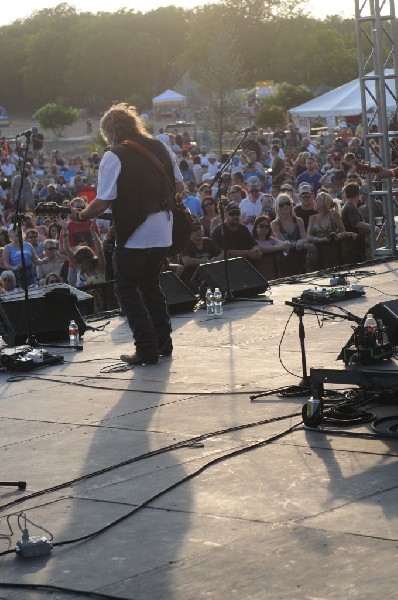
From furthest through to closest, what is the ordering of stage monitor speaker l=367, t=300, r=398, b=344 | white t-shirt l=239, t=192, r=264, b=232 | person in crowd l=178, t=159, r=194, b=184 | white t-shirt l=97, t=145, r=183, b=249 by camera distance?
person in crowd l=178, t=159, r=194, b=184 < white t-shirt l=239, t=192, r=264, b=232 < white t-shirt l=97, t=145, r=183, b=249 < stage monitor speaker l=367, t=300, r=398, b=344

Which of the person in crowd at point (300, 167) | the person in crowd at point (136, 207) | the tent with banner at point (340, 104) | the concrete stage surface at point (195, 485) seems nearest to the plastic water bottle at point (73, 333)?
the concrete stage surface at point (195, 485)

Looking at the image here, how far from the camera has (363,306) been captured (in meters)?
9.79

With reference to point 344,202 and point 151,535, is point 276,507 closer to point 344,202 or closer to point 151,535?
point 151,535

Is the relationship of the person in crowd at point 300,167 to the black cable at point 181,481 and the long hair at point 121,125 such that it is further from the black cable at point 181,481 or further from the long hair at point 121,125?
the black cable at point 181,481

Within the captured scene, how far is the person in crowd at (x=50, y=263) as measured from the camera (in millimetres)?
13562

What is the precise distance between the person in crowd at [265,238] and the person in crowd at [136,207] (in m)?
5.23

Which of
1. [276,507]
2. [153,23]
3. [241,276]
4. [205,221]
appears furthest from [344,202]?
[153,23]

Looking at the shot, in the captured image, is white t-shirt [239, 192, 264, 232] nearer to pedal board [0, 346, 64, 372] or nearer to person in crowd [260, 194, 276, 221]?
person in crowd [260, 194, 276, 221]

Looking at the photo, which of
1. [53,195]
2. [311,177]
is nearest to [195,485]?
[311,177]

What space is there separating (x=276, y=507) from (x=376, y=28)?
10.1 meters

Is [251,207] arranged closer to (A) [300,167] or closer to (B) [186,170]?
(A) [300,167]

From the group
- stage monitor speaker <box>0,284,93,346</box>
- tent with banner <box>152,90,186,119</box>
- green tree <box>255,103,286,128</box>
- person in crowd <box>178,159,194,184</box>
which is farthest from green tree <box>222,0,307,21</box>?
stage monitor speaker <box>0,284,93,346</box>

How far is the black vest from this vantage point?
7699 millimetres

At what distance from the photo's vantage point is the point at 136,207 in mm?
7750
